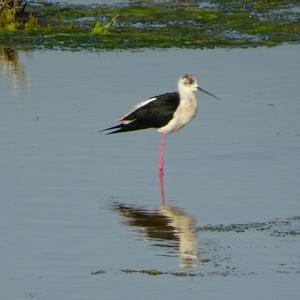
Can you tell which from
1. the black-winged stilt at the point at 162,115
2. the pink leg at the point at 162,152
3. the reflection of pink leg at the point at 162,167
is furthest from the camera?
the black-winged stilt at the point at 162,115

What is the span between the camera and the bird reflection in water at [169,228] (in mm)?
11562

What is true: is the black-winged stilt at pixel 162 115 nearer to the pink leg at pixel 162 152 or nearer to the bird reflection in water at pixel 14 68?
the pink leg at pixel 162 152

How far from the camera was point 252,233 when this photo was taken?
12180mm

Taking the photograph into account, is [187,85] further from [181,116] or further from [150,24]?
[150,24]

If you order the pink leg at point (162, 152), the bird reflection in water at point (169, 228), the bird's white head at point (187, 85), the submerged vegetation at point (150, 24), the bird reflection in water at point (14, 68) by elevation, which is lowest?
the bird reflection in water at point (169, 228)

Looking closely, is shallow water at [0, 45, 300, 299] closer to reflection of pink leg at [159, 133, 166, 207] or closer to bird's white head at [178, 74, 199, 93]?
reflection of pink leg at [159, 133, 166, 207]

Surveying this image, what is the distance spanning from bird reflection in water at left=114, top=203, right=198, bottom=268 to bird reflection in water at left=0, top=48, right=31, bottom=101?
7061 millimetres

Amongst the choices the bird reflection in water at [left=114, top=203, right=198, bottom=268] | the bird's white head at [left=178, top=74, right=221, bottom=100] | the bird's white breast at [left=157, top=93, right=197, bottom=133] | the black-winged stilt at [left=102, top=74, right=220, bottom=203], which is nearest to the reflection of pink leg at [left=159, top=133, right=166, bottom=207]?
the black-winged stilt at [left=102, top=74, right=220, bottom=203]

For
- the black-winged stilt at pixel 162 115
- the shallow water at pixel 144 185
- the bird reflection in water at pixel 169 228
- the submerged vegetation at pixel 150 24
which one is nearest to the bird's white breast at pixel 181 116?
the black-winged stilt at pixel 162 115

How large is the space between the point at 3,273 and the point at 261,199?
11.5 ft

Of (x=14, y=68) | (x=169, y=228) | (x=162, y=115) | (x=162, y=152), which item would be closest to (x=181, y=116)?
(x=162, y=115)

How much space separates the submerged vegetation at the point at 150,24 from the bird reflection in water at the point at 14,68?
52 cm

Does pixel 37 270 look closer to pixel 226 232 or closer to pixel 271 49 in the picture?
pixel 226 232

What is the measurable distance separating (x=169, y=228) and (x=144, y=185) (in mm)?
1901
